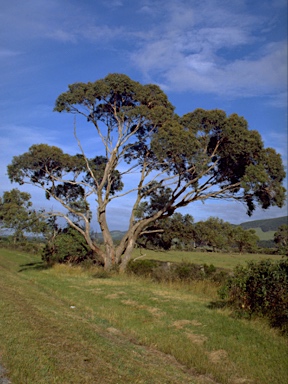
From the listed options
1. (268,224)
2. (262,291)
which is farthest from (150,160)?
(268,224)

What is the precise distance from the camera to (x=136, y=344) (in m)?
7.71

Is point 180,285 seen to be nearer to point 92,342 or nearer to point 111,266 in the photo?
point 111,266

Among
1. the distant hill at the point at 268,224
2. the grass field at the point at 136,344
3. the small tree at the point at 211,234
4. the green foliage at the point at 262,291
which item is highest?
the distant hill at the point at 268,224

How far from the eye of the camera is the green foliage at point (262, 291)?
8.06 m

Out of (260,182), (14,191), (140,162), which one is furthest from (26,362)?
(14,191)

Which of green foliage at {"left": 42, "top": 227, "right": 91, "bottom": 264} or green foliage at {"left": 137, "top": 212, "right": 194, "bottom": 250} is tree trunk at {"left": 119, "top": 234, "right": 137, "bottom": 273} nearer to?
green foliage at {"left": 137, "top": 212, "right": 194, "bottom": 250}

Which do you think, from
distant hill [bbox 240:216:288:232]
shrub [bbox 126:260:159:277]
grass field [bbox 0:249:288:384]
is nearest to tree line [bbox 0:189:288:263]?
shrub [bbox 126:260:159:277]

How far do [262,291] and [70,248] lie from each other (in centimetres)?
1917

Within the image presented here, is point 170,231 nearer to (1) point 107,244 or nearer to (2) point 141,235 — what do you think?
(2) point 141,235

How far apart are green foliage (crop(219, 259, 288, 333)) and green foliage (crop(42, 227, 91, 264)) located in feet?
57.8

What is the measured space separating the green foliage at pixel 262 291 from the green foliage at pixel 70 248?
17628 millimetres

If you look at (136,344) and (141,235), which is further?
(141,235)

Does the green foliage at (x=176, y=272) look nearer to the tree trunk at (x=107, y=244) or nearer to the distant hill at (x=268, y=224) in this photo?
the tree trunk at (x=107, y=244)

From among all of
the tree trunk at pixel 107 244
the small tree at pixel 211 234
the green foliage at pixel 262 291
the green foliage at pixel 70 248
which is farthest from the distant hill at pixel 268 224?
the green foliage at pixel 262 291
